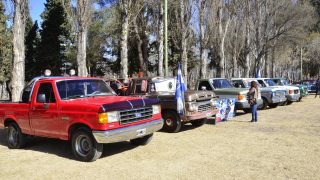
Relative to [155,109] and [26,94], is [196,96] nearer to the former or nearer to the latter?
[155,109]

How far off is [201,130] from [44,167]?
225 inches

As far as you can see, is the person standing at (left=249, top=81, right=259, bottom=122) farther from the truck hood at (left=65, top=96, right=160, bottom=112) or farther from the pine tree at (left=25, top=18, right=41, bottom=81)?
the pine tree at (left=25, top=18, right=41, bottom=81)

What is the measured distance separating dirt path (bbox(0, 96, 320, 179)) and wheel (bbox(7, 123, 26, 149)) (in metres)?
0.22

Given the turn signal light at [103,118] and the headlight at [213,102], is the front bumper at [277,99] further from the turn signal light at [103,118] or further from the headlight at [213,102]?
the turn signal light at [103,118]

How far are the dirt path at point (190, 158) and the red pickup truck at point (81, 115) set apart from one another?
509 mm

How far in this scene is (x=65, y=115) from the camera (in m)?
8.05

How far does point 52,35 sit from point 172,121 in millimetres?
34436

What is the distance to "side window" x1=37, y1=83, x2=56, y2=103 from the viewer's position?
27.9 feet

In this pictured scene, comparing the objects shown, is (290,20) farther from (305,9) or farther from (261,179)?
(261,179)

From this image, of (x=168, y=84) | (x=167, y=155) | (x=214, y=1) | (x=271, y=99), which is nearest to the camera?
(x=167, y=155)

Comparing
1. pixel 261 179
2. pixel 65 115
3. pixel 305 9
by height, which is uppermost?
pixel 305 9

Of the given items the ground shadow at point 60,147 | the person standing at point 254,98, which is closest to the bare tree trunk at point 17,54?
the ground shadow at point 60,147

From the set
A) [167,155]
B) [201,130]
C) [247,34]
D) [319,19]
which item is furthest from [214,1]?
[319,19]

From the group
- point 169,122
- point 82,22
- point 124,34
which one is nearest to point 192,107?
point 169,122
